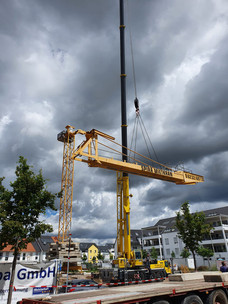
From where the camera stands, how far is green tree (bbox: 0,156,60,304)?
35.8 ft

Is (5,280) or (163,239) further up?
(163,239)

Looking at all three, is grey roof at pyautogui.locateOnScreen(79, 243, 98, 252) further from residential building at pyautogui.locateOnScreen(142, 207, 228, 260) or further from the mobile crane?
the mobile crane

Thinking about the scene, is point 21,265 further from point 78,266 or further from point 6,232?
point 78,266

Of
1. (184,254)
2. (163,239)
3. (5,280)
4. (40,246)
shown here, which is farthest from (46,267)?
(40,246)

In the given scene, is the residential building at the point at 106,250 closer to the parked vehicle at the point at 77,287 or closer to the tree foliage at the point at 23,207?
the parked vehicle at the point at 77,287

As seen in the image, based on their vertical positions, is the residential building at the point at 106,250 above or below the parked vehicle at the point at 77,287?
above

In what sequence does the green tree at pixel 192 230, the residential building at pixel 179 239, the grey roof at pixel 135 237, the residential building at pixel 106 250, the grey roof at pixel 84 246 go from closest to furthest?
the green tree at pixel 192 230 < the residential building at pixel 179 239 < the grey roof at pixel 135 237 < the grey roof at pixel 84 246 < the residential building at pixel 106 250

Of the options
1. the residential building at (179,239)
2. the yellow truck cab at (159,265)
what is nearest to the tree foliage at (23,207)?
the yellow truck cab at (159,265)

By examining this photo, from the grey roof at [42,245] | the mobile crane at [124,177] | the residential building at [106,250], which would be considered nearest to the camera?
the mobile crane at [124,177]

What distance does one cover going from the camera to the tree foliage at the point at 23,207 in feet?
35.8

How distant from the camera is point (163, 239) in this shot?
58312mm

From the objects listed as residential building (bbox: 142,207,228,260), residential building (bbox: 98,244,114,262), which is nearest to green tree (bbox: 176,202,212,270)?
residential building (bbox: 142,207,228,260)

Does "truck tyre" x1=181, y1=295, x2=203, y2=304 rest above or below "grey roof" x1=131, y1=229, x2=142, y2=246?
below

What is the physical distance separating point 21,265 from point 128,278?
32.8 feet
